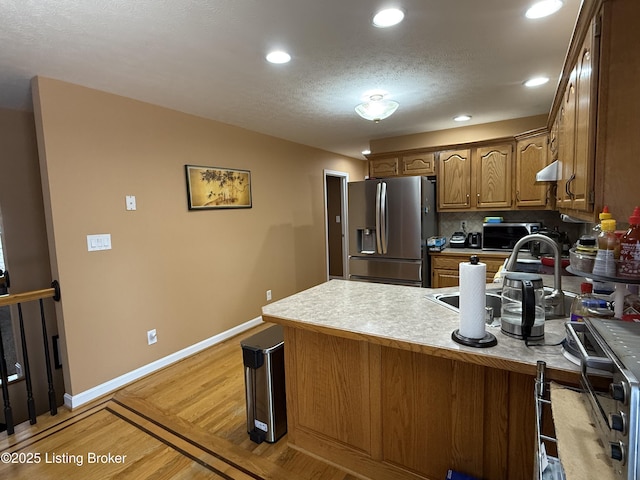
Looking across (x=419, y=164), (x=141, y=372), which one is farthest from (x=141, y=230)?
(x=419, y=164)

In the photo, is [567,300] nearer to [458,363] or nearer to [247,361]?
[458,363]

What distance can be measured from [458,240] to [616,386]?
360 cm

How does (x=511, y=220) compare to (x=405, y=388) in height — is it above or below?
above

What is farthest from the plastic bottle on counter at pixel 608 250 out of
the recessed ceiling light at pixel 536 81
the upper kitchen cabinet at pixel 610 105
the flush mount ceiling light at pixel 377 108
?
the recessed ceiling light at pixel 536 81

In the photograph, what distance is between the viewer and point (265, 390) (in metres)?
1.99

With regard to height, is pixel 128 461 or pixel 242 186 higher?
pixel 242 186

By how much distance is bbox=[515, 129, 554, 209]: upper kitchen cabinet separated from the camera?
3.39m

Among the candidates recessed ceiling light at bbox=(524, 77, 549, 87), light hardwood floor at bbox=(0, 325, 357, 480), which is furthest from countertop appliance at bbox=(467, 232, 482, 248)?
light hardwood floor at bbox=(0, 325, 357, 480)

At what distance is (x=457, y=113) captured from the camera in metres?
3.52

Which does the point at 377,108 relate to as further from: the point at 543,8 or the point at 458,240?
the point at 458,240

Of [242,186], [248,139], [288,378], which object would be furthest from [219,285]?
[288,378]

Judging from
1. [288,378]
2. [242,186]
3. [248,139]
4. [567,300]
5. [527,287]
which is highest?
[248,139]

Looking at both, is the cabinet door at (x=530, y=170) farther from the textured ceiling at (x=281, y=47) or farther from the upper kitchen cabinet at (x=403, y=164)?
the upper kitchen cabinet at (x=403, y=164)

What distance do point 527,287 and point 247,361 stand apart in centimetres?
Result: 155
